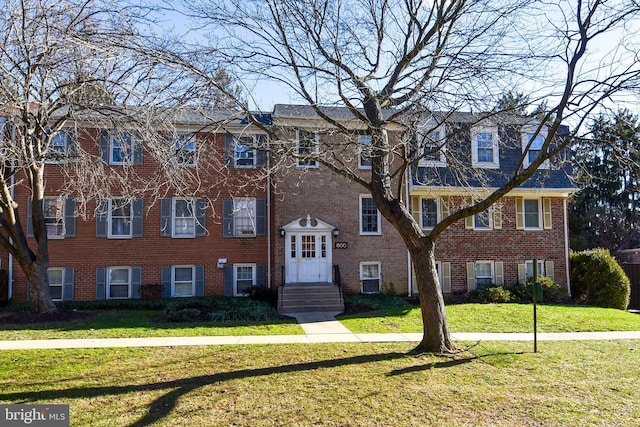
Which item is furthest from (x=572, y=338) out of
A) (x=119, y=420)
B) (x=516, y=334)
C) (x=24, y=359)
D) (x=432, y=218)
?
(x=24, y=359)

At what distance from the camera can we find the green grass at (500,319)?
11.4 m

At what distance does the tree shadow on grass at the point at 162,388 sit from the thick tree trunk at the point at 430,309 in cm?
170

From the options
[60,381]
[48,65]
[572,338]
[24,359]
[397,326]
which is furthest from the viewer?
[397,326]

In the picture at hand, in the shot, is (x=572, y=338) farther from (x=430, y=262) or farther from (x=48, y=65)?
(x=48, y=65)

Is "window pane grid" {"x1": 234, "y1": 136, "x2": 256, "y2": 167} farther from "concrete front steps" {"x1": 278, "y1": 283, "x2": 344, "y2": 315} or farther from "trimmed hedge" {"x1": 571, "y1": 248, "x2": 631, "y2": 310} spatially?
"trimmed hedge" {"x1": 571, "y1": 248, "x2": 631, "y2": 310}

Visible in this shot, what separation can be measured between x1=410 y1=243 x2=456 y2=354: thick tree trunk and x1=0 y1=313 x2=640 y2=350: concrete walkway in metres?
1.52

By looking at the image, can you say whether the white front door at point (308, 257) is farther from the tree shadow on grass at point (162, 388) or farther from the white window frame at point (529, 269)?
the tree shadow on grass at point (162, 388)

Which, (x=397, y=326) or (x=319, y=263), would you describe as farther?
(x=319, y=263)

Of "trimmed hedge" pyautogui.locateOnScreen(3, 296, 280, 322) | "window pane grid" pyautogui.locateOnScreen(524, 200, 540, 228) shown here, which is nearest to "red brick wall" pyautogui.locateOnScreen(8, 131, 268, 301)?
"trimmed hedge" pyautogui.locateOnScreen(3, 296, 280, 322)

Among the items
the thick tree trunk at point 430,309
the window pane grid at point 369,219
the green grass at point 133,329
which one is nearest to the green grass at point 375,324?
the green grass at point 133,329

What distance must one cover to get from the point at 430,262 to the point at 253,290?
8.82 meters

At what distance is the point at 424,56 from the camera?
8.77 metres

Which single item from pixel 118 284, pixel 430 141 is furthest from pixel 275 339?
pixel 118 284

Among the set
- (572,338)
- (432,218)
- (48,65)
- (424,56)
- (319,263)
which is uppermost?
(424,56)
